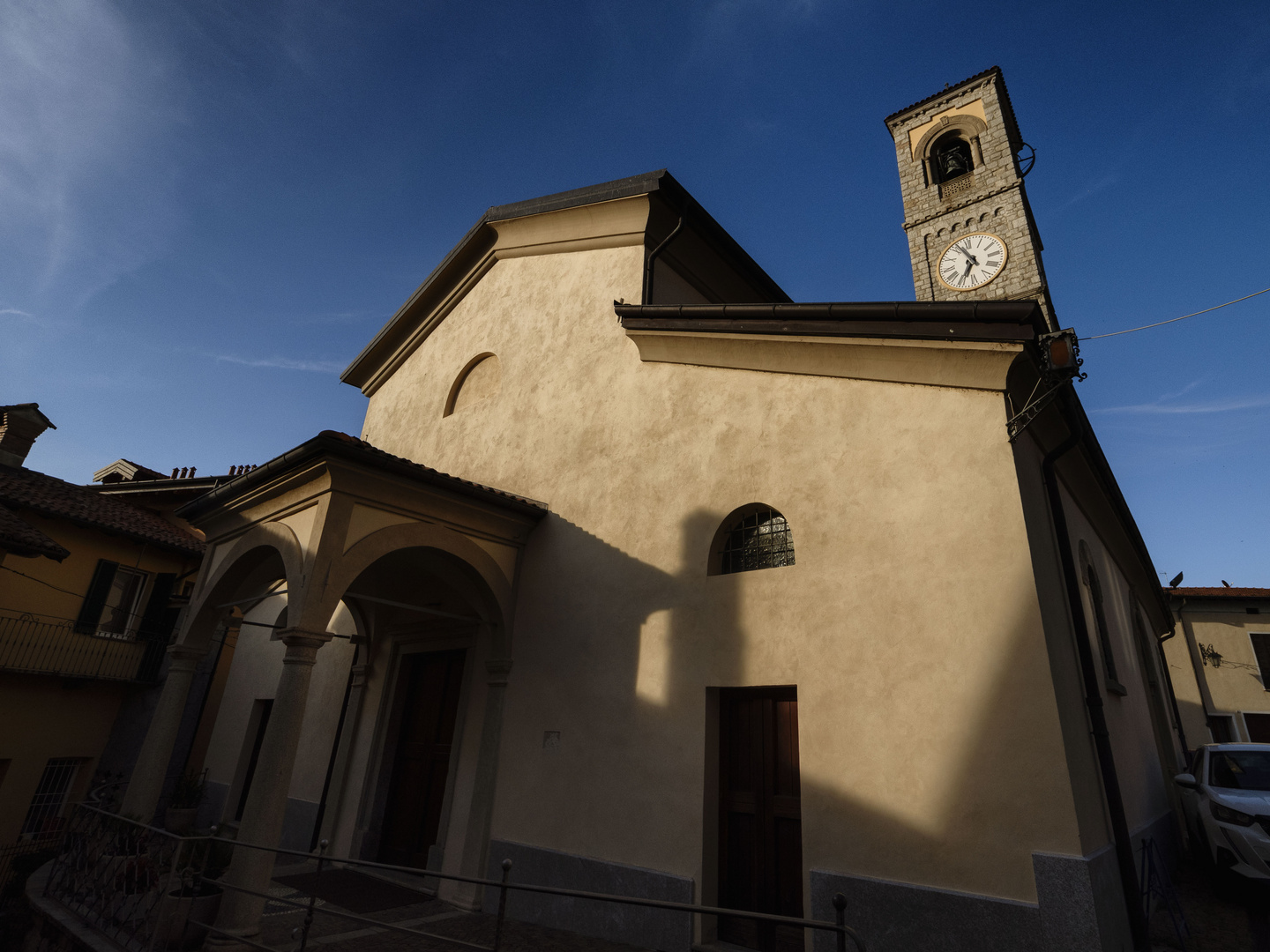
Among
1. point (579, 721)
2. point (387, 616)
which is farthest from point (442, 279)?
point (579, 721)

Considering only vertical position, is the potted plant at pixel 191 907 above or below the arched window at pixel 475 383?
below

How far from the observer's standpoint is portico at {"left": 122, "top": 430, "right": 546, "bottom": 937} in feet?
19.2

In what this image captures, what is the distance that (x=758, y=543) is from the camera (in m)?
6.27

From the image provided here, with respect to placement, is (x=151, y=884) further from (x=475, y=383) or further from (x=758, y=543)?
(x=475, y=383)

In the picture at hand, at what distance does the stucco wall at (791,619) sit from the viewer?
4.57 meters

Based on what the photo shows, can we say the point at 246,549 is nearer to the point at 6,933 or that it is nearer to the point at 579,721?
the point at 579,721

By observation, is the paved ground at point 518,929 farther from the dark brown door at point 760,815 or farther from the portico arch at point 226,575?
the portico arch at point 226,575

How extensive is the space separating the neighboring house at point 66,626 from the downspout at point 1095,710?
14884mm

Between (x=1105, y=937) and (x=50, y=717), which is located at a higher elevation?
(x=50, y=717)

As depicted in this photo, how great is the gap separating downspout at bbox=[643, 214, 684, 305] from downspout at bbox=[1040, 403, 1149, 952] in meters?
4.89

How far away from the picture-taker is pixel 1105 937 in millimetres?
4055

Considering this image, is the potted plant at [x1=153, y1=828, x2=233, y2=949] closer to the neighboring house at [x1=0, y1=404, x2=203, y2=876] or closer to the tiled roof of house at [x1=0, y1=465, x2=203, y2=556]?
the neighboring house at [x1=0, y1=404, x2=203, y2=876]

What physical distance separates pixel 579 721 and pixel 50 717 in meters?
12.9

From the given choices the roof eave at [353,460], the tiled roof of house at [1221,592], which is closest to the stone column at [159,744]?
the roof eave at [353,460]
